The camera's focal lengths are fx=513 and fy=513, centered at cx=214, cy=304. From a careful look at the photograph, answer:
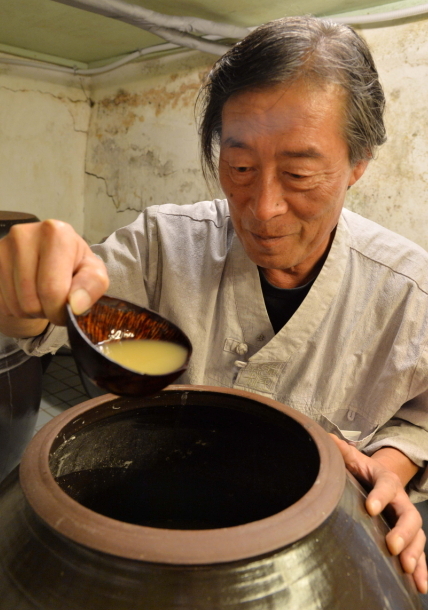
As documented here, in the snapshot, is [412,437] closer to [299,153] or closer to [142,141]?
[299,153]

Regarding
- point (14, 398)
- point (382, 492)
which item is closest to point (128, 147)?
point (14, 398)

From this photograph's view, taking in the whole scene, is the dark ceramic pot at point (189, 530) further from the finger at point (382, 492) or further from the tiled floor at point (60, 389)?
the tiled floor at point (60, 389)

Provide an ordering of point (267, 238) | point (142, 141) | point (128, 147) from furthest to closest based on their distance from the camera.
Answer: point (128, 147), point (142, 141), point (267, 238)

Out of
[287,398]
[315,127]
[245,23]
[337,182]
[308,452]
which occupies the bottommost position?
[287,398]

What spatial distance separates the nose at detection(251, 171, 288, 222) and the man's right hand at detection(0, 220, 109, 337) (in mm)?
451

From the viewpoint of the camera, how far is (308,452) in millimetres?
875

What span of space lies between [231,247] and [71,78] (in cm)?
361

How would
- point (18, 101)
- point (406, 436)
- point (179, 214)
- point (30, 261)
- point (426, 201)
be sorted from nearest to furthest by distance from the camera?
1. point (30, 261)
2. point (406, 436)
3. point (179, 214)
4. point (426, 201)
5. point (18, 101)

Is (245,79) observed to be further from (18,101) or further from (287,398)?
(18,101)

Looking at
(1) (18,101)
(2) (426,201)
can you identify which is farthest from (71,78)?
(2) (426,201)

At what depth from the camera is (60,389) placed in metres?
3.37

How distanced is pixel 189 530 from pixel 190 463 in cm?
43

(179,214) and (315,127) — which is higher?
(315,127)

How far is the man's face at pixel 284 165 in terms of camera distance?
1106 millimetres
